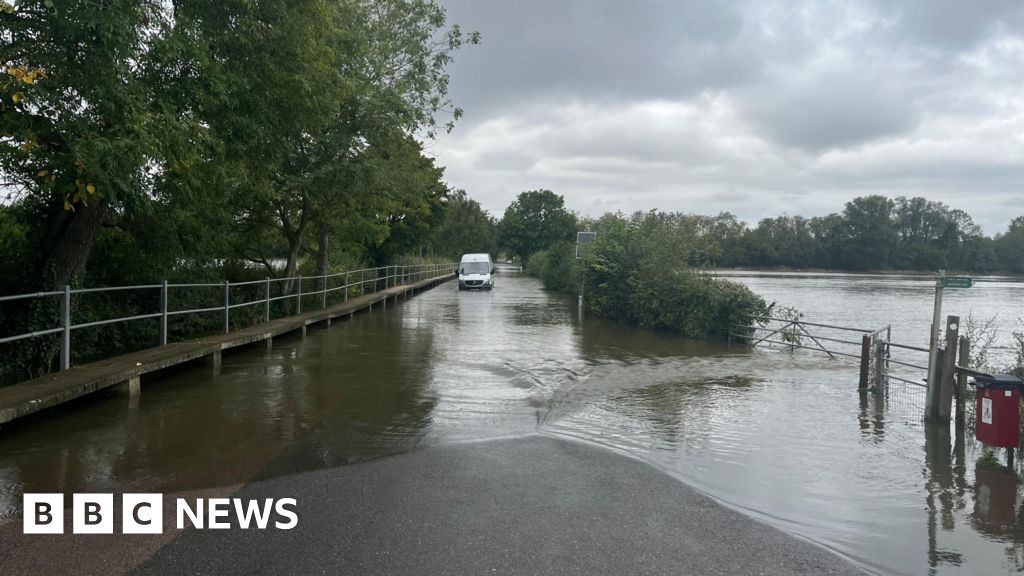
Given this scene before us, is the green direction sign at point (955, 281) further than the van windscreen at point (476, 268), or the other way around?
the van windscreen at point (476, 268)

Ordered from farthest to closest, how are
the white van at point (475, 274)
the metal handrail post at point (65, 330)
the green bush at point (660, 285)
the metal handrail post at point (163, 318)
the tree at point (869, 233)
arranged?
the tree at point (869, 233) → the white van at point (475, 274) → the green bush at point (660, 285) → the metal handrail post at point (163, 318) → the metal handrail post at point (65, 330)

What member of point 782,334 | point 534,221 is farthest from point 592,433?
point 534,221

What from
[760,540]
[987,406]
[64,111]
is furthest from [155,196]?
[987,406]

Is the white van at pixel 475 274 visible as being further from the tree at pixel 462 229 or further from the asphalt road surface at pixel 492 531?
the asphalt road surface at pixel 492 531

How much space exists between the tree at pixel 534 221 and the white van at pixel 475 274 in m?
56.1

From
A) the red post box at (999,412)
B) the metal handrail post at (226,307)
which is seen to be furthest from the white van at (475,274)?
the red post box at (999,412)

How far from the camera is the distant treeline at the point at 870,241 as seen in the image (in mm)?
48456

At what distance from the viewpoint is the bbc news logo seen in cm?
433

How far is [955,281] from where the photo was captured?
7.59 meters

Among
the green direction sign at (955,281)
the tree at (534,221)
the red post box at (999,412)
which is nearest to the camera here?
the red post box at (999,412)

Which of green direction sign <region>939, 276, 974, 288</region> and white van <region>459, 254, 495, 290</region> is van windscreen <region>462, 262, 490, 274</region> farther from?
Result: green direction sign <region>939, 276, 974, 288</region>

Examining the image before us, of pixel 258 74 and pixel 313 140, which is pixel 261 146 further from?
pixel 313 140

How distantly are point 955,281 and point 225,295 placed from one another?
39.3 ft

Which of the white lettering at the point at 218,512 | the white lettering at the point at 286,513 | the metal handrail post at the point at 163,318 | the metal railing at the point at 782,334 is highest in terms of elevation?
the metal handrail post at the point at 163,318
